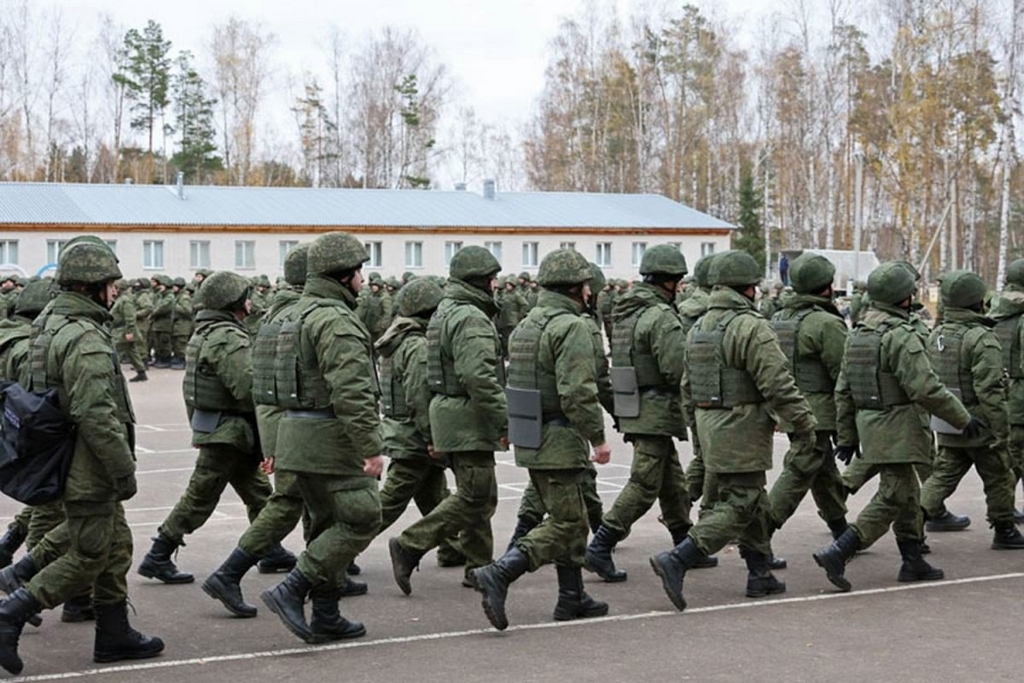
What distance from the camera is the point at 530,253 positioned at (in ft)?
178

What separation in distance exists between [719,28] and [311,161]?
22167 millimetres

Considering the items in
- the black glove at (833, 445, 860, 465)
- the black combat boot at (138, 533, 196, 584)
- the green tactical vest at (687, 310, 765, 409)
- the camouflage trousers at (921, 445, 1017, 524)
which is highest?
the green tactical vest at (687, 310, 765, 409)

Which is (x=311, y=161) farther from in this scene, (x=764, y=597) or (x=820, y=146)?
(x=764, y=597)

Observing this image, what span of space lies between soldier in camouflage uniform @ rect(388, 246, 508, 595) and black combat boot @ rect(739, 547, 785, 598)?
1.62m

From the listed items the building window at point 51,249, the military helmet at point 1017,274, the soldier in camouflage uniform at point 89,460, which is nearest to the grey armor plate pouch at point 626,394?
the military helmet at point 1017,274

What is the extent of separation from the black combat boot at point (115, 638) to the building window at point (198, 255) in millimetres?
42151

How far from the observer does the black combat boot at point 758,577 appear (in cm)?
898

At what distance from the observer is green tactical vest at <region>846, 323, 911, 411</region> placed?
364 inches

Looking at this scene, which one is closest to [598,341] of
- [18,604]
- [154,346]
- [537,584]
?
[537,584]

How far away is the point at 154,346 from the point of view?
33000 millimetres

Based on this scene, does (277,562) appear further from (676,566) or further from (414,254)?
(414,254)

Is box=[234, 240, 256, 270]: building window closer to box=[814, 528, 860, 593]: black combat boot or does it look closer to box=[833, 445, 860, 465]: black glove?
box=[833, 445, 860, 465]: black glove

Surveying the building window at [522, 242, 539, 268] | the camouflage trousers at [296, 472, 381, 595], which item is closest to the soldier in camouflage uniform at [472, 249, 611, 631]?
the camouflage trousers at [296, 472, 381, 595]

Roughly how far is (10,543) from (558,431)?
151 inches
